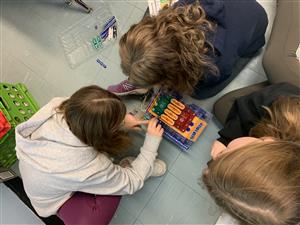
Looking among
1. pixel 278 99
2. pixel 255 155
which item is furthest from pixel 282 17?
pixel 255 155

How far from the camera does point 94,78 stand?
1.50 m

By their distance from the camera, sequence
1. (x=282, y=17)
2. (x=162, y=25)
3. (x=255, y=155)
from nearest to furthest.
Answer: (x=255, y=155)
(x=162, y=25)
(x=282, y=17)

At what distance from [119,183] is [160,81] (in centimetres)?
38

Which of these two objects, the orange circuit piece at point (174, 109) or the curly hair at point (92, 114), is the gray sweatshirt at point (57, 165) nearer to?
the curly hair at point (92, 114)

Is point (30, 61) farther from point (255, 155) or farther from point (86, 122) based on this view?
point (255, 155)

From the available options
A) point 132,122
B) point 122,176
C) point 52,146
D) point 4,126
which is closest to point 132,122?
point 132,122

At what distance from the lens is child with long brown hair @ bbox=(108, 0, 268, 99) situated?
0.91m

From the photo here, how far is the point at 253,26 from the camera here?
1.10 m

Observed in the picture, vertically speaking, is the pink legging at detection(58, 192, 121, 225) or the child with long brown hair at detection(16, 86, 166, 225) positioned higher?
the child with long brown hair at detection(16, 86, 166, 225)

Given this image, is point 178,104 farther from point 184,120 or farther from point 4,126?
point 4,126

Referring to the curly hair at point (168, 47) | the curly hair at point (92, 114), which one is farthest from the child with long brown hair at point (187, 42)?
the curly hair at point (92, 114)

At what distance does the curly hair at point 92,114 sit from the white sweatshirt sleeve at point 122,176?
0.11 metres

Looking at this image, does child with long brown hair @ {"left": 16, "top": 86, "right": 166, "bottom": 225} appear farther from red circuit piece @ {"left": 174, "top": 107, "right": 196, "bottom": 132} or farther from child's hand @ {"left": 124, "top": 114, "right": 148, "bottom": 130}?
red circuit piece @ {"left": 174, "top": 107, "right": 196, "bottom": 132}

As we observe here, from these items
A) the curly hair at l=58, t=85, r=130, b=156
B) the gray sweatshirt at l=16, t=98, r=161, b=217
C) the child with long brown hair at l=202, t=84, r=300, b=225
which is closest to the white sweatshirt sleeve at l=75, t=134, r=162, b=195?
the gray sweatshirt at l=16, t=98, r=161, b=217
